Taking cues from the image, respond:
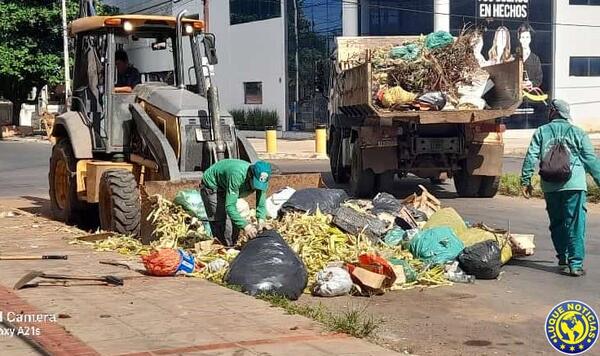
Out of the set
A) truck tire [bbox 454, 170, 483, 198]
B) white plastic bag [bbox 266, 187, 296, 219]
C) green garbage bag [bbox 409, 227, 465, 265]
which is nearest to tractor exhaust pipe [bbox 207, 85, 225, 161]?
white plastic bag [bbox 266, 187, 296, 219]

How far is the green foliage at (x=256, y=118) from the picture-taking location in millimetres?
40763

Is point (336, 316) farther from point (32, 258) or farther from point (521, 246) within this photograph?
point (32, 258)

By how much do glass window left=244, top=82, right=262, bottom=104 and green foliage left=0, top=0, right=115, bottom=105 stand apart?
7.96 m

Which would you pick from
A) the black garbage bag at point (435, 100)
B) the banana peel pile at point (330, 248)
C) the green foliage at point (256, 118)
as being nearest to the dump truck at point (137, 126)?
the banana peel pile at point (330, 248)

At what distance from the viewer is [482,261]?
27.1 ft

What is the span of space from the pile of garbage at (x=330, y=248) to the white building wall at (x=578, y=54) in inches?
1133

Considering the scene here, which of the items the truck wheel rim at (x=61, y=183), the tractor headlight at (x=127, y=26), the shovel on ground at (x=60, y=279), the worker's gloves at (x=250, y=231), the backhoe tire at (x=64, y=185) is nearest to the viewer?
the shovel on ground at (x=60, y=279)

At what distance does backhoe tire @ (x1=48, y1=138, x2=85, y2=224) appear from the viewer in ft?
38.5

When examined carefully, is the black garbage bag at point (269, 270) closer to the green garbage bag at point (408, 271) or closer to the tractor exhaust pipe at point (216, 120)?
the green garbage bag at point (408, 271)

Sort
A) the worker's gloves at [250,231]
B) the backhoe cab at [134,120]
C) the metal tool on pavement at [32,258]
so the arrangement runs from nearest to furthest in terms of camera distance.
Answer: the worker's gloves at [250,231]
the metal tool on pavement at [32,258]
the backhoe cab at [134,120]

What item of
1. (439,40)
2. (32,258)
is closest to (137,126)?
(32,258)

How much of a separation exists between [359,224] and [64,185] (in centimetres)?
539

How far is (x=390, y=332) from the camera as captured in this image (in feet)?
20.7

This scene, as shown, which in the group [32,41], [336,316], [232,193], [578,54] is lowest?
[336,316]
